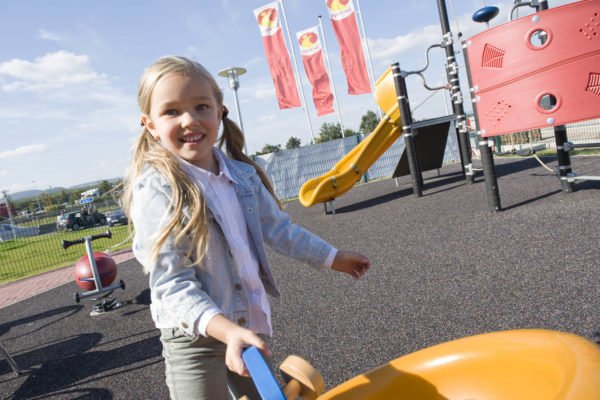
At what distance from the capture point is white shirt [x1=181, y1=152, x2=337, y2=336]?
132 cm

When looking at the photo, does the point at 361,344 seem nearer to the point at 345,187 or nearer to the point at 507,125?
the point at 507,125

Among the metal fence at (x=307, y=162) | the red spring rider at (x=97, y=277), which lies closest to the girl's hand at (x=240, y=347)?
the red spring rider at (x=97, y=277)

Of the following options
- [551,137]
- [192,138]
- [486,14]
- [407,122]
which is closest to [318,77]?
[551,137]

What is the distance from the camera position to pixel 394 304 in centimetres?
316

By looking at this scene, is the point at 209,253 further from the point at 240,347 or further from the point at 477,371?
the point at 477,371

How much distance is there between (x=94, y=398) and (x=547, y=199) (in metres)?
5.18

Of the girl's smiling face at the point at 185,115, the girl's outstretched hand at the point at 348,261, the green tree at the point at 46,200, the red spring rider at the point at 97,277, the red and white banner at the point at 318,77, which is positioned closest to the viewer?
the girl's smiling face at the point at 185,115

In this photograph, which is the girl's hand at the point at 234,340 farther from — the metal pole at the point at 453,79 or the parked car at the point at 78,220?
the parked car at the point at 78,220

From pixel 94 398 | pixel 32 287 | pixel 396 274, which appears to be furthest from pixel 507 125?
pixel 32 287

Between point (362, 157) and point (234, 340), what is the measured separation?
7896 mm

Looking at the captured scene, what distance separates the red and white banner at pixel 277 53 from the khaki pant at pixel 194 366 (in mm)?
15480

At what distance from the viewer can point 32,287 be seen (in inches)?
313

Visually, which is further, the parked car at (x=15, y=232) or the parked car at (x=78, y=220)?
the parked car at (x=15, y=232)

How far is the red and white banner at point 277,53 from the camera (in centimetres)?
1598
